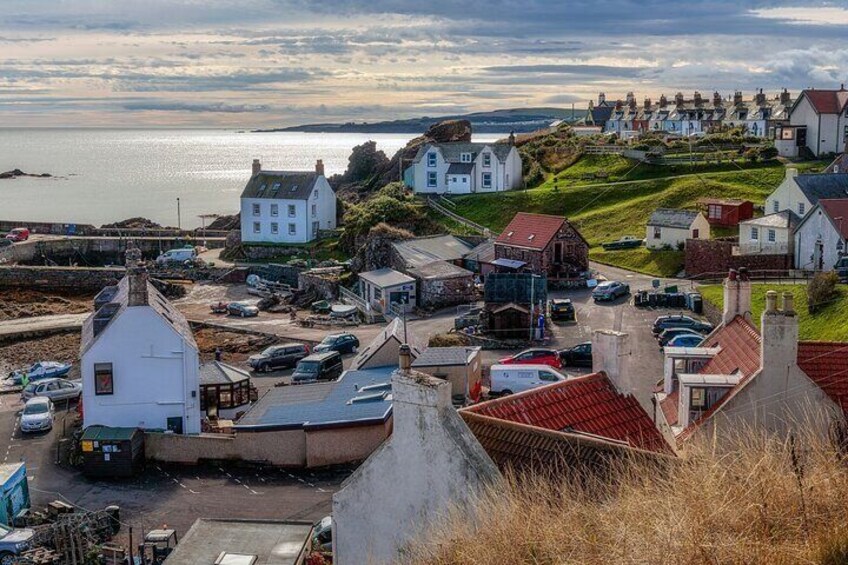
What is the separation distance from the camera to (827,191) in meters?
52.2

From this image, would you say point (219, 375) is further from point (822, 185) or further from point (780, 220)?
point (822, 185)

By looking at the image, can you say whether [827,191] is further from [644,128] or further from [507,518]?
[644,128]

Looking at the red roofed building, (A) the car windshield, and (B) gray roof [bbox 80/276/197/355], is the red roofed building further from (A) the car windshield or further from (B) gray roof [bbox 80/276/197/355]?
(A) the car windshield

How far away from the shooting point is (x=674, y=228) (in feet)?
180

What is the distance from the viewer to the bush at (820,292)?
37.6 meters

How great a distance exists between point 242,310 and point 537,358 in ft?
71.3

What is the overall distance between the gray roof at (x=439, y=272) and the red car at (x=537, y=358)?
13.9 meters

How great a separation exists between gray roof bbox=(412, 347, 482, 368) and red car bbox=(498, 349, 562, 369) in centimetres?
387

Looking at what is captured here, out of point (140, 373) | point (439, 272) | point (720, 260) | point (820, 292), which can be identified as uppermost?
point (820, 292)

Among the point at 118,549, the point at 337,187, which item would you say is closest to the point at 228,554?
the point at 118,549

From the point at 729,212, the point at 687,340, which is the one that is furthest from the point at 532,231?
the point at 687,340

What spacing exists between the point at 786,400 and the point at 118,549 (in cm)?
1495

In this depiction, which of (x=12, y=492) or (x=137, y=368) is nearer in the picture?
(x=12, y=492)

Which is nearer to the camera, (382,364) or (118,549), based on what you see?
(118,549)
